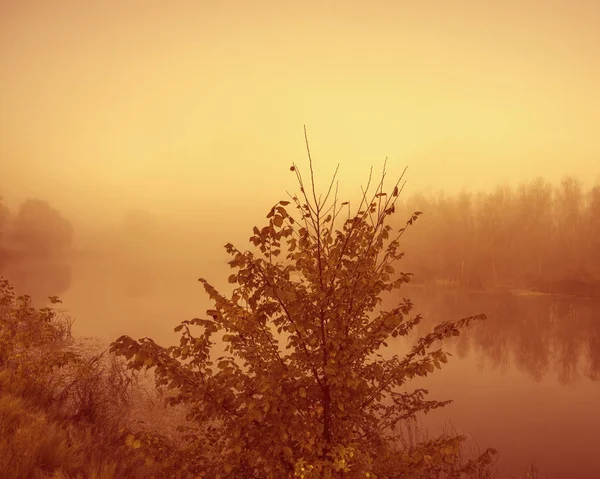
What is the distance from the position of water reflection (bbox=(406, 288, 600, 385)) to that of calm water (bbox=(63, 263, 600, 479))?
0.06m

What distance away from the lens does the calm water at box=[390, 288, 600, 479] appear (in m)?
12.6

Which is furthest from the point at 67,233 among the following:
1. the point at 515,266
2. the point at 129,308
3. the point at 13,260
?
the point at 515,266

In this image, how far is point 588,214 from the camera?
5519 cm

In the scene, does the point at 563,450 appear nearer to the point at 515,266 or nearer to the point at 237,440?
the point at 237,440

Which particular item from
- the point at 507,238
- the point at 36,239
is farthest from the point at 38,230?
the point at 507,238

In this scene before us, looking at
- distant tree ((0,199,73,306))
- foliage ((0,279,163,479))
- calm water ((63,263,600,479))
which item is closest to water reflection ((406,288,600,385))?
calm water ((63,263,600,479))

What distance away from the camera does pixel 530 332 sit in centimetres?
2945

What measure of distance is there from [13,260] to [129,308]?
67.3 meters

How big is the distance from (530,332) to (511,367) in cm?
967

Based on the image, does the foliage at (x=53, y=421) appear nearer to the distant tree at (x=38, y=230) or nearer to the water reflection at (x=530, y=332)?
the water reflection at (x=530, y=332)

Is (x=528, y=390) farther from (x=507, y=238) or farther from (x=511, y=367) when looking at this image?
(x=507, y=238)

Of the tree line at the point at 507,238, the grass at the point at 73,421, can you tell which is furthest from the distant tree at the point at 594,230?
the grass at the point at 73,421

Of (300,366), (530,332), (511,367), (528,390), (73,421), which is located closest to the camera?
(300,366)

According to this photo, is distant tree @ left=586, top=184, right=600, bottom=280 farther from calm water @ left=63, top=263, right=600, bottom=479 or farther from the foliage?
the foliage
